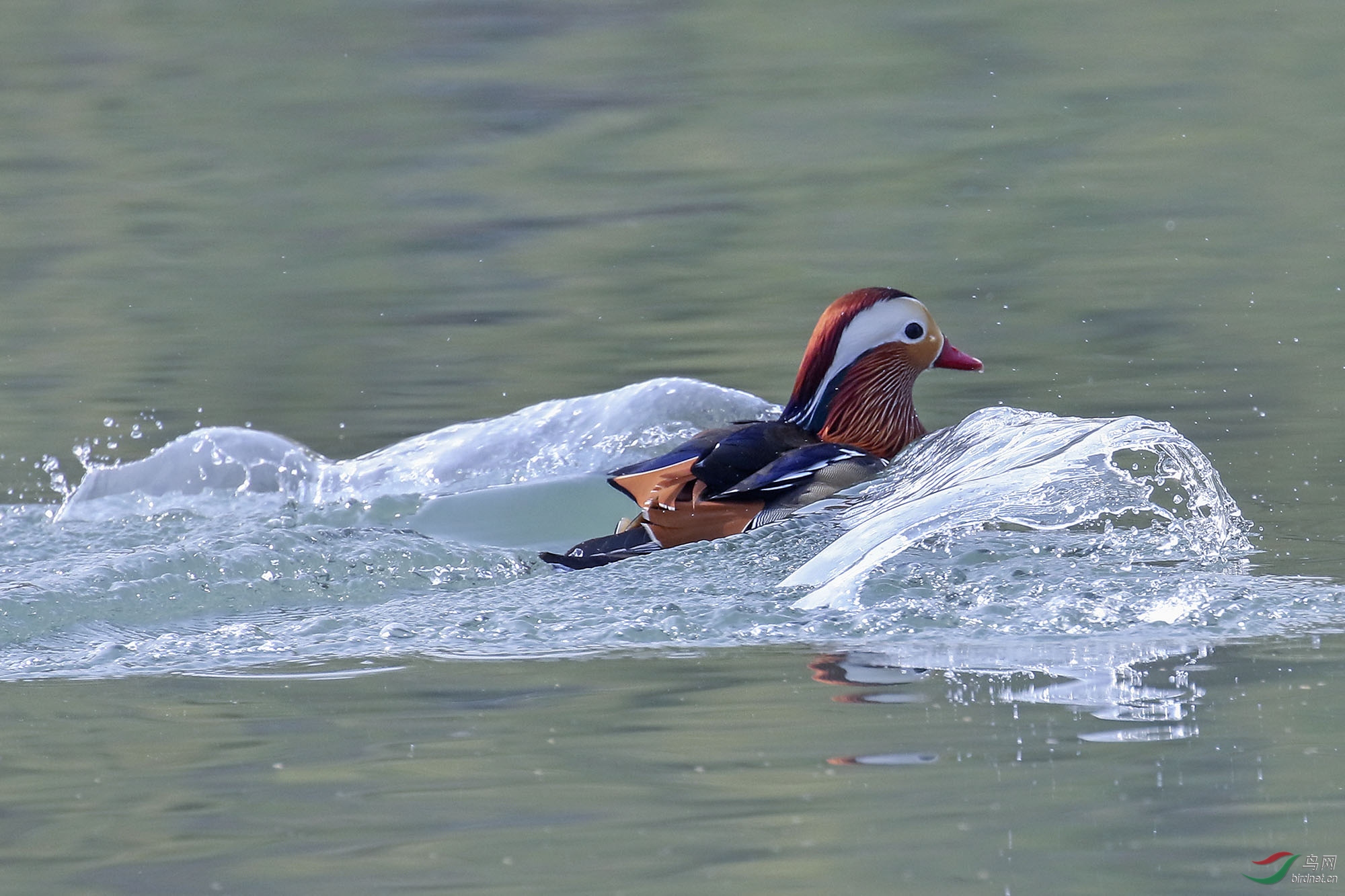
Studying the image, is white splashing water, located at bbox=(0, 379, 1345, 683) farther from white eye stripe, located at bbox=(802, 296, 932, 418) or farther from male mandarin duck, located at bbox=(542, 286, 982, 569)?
white eye stripe, located at bbox=(802, 296, 932, 418)

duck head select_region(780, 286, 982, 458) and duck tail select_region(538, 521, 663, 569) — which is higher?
duck head select_region(780, 286, 982, 458)

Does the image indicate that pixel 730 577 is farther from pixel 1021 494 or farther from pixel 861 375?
pixel 861 375

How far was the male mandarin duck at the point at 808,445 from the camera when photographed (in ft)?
16.0

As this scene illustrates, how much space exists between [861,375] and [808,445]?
1.37ft

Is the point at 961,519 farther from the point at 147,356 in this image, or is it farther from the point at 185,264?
the point at 185,264

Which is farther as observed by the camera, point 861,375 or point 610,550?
point 861,375

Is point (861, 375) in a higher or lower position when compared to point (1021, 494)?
higher

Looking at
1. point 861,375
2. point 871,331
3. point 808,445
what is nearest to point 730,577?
point 808,445

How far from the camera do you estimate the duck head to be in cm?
547

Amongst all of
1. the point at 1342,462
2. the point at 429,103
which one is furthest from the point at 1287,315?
the point at 429,103

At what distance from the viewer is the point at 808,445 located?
17.0ft

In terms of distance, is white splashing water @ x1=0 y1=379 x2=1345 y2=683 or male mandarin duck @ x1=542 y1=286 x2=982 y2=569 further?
male mandarin duck @ x1=542 y1=286 x2=982 y2=569

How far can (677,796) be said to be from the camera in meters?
2.98

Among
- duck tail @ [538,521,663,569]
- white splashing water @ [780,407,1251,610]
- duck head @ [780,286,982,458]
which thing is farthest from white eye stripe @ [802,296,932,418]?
duck tail @ [538,521,663,569]
